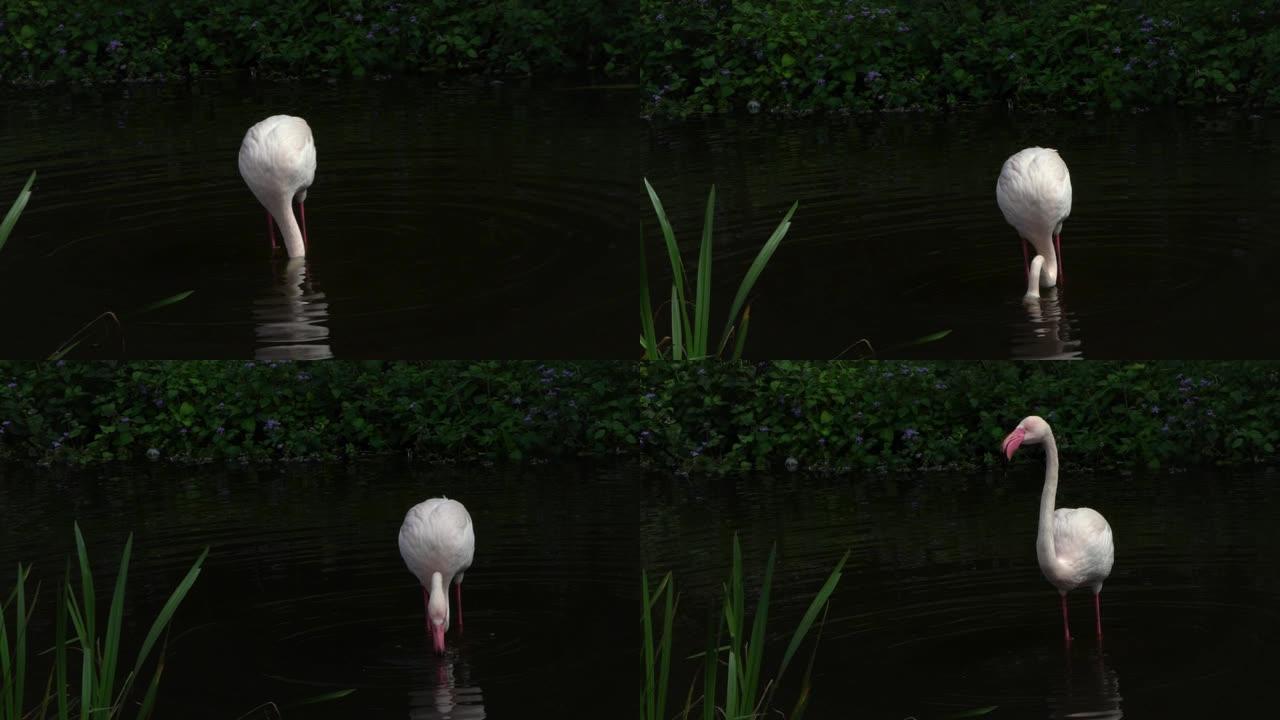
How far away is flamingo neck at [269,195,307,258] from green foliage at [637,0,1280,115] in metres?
3.01

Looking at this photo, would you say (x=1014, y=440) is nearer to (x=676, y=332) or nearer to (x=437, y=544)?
(x=676, y=332)

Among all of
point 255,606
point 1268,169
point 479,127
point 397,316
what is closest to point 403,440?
point 479,127

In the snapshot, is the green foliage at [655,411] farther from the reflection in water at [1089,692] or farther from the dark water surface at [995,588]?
the reflection in water at [1089,692]

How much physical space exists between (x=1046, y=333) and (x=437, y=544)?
7.41ft

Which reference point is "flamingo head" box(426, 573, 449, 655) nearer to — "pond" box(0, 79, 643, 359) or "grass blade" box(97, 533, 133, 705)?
"pond" box(0, 79, 643, 359)

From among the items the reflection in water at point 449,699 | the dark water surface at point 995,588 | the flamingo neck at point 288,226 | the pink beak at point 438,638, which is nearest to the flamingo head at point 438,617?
the pink beak at point 438,638

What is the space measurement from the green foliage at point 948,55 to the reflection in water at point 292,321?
11.1ft

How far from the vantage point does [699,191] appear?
7188 mm

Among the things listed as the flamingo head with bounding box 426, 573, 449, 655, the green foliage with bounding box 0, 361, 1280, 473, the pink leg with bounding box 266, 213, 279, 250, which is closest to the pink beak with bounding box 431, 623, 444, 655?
the flamingo head with bounding box 426, 573, 449, 655

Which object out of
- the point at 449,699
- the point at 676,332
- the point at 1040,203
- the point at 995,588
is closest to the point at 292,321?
the point at 449,699

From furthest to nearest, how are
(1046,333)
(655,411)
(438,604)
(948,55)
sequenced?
(948,55) → (655,411) → (438,604) → (1046,333)

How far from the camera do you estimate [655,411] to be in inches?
322

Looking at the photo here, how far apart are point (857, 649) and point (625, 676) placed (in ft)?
2.57

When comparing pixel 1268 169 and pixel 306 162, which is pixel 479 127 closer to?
pixel 306 162
